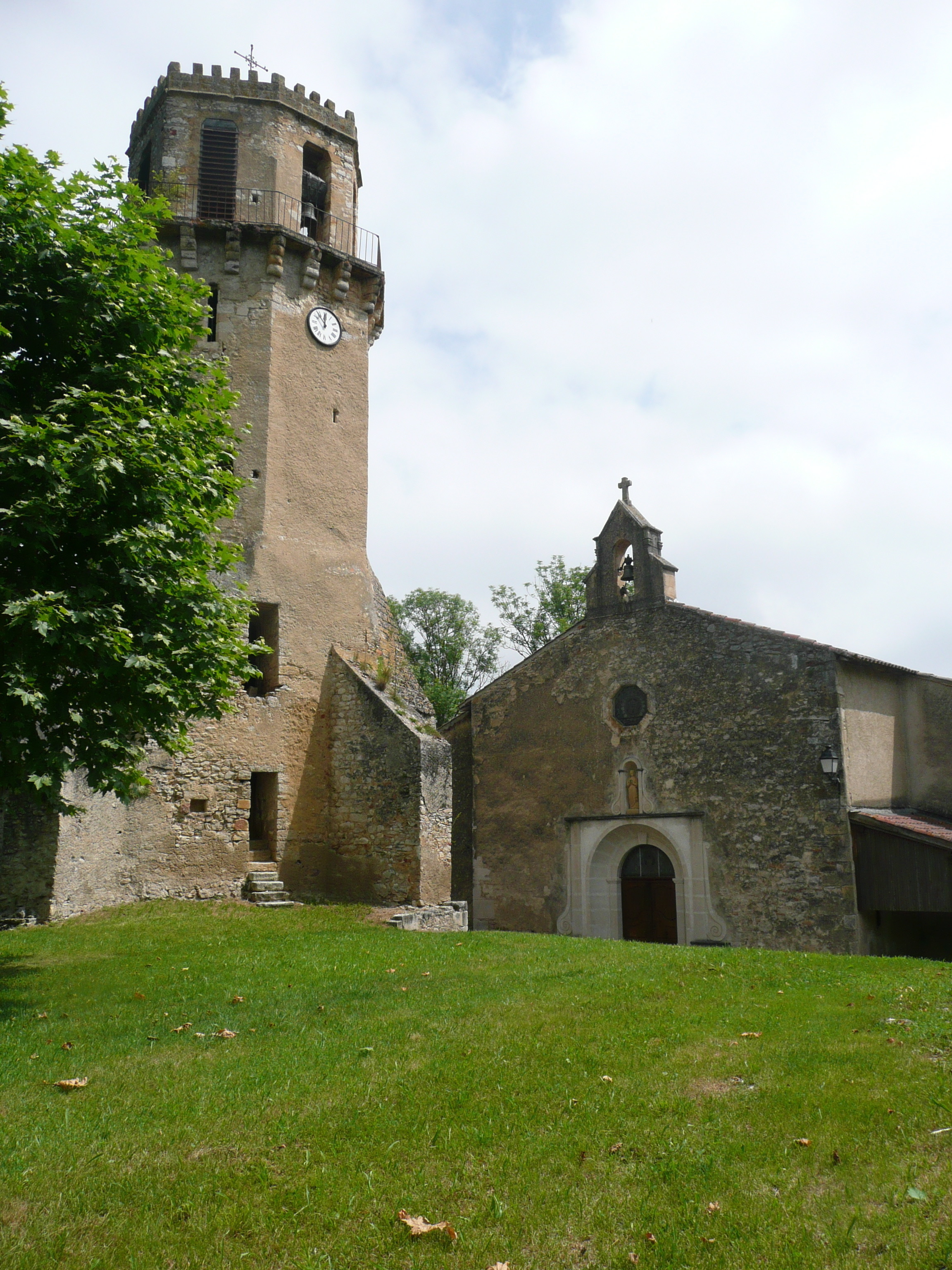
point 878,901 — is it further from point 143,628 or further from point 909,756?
point 143,628

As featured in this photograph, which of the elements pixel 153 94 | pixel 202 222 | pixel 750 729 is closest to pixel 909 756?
pixel 750 729

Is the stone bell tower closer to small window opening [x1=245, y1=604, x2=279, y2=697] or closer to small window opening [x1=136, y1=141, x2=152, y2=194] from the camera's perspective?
small window opening [x1=245, y1=604, x2=279, y2=697]

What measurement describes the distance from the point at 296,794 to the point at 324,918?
116 inches

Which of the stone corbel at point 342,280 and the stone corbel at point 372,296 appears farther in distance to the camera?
the stone corbel at point 372,296

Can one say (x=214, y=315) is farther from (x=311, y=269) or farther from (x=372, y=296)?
(x=372, y=296)

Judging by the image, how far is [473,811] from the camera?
A: 68.8ft

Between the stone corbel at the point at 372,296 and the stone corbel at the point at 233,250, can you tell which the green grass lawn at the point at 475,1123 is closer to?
the stone corbel at the point at 233,250

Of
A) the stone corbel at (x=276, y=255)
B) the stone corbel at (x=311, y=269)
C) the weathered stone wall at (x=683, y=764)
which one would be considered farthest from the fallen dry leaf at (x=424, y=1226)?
the stone corbel at (x=311, y=269)

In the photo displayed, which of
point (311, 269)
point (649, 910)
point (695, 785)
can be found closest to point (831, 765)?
point (695, 785)

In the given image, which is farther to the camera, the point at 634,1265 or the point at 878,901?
the point at 878,901

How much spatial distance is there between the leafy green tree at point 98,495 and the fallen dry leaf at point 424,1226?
5246 mm

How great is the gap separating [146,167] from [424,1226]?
2086 cm

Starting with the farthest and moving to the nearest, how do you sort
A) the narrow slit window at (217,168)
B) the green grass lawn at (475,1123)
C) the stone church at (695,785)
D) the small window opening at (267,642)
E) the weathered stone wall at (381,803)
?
1. the narrow slit window at (217,168)
2. the small window opening at (267,642)
3. the stone church at (695,785)
4. the weathered stone wall at (381,803)
5. the green grass lawn at (475,1123)

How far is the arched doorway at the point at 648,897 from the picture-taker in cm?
1848
